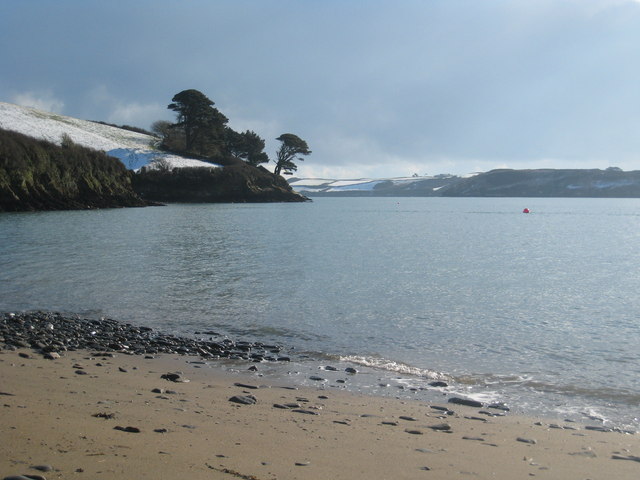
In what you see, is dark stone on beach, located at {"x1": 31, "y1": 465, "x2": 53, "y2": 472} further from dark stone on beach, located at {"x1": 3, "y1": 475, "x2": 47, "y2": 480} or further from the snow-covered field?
the snow-covered field

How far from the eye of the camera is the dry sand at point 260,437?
4.92m

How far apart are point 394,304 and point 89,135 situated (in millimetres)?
94454

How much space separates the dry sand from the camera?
4.92 m

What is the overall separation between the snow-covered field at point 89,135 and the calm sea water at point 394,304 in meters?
60.9

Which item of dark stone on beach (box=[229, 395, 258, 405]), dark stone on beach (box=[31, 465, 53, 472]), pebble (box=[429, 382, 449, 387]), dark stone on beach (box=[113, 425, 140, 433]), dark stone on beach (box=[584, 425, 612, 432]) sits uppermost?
dark stone on beach (box=[31, 465, 53, 472])

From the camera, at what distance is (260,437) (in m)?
5.87

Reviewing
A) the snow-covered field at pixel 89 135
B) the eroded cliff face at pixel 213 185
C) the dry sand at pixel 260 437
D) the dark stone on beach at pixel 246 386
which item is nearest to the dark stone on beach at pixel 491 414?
the dry sand at pixel 260 437

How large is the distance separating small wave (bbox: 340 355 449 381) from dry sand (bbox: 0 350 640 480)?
173 cm

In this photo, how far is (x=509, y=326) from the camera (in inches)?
529

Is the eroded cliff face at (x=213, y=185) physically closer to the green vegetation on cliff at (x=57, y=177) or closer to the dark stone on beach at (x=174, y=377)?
the green vegetation on cliff at (x=57, y=177)

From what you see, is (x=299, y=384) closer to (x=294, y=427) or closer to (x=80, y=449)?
(x=294, y=427)

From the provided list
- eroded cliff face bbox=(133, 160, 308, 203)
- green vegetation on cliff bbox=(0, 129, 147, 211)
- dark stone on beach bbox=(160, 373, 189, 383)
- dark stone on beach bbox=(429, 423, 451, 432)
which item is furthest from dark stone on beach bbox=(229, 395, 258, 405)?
eroded cliff face bbox=(133, 160, 308, 203)

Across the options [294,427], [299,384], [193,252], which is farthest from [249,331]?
[193,252]

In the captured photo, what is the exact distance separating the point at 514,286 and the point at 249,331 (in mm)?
10824
